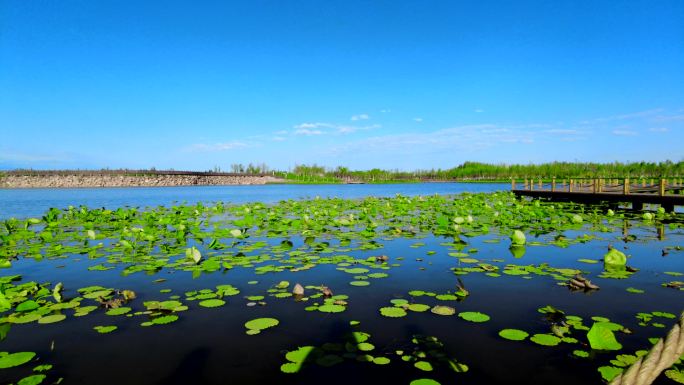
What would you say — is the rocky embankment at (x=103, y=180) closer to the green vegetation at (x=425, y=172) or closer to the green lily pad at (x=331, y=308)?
the green vegetation at (x=425, y=172)

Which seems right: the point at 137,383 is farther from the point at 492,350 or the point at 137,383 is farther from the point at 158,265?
the point at 158,265

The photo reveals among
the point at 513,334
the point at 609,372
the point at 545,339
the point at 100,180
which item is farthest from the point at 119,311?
the point at 100,180

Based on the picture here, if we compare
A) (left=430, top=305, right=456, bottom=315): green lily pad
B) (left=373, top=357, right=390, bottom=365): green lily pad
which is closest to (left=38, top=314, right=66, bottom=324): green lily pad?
(left=373, top=357, right=390, bottom=365): green lily pad

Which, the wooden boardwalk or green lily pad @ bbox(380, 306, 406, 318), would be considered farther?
the wooden boardwalk

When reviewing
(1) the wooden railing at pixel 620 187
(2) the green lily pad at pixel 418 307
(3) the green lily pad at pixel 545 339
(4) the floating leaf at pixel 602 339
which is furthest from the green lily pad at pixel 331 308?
(1) the wooden railing at pixel 620 187

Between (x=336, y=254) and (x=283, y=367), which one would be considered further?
(x=336, y=254)

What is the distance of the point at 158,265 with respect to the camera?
609cm

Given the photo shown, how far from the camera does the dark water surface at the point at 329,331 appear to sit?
8.91ft

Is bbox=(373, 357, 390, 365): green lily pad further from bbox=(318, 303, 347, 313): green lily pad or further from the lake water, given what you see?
the lake water

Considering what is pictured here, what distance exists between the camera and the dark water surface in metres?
2.71

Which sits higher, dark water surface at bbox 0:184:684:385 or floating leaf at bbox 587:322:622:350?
floating leaf at bbox 587:322:622:350

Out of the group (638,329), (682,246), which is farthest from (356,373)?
(682,246)

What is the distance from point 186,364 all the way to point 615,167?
90437 millimetres

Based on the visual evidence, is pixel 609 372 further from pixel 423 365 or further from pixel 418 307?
pixel 418 307
